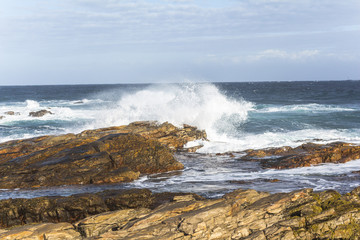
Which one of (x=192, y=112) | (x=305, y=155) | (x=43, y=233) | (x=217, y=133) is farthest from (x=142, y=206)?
(x=192, y=112)

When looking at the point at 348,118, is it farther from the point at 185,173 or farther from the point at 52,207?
the point at 52,207

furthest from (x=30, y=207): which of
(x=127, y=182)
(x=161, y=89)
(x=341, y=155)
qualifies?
(x=161, y=89)

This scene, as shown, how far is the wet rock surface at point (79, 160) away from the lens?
44.1 feet

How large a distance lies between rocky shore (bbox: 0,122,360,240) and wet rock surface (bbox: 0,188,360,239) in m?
0.02

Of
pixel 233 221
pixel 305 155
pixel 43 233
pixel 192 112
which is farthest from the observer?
pixel 192 112

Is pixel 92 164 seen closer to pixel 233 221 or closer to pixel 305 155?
pixel 233 221

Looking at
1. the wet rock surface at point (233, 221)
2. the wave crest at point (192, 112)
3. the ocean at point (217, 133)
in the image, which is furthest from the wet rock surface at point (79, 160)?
the wave crest at point (192, 112)

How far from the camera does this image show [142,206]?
33.3 ft

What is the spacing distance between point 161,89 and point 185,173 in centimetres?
2563

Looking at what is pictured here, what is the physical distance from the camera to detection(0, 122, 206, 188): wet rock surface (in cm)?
1345

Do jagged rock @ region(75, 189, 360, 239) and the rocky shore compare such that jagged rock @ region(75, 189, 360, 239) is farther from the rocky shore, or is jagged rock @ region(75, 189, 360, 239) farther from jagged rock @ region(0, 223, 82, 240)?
jagged rock @ region(0, 223, 82, 240)

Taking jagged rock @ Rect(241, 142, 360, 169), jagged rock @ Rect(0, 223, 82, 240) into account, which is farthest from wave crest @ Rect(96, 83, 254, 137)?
jagged rock @ Rect(0, 223, 82, 240)

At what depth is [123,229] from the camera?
7324mm

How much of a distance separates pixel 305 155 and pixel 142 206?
8668 mm
